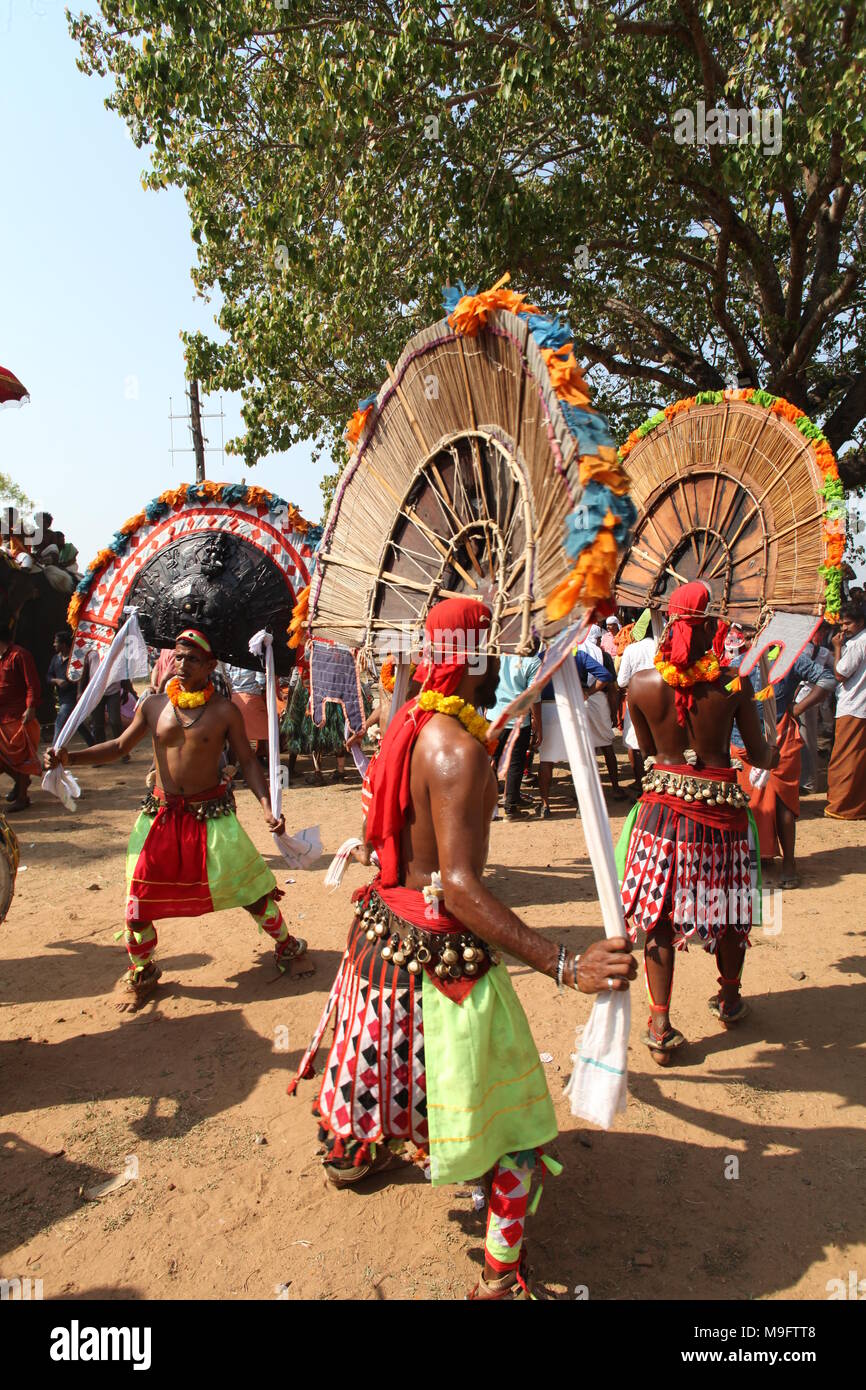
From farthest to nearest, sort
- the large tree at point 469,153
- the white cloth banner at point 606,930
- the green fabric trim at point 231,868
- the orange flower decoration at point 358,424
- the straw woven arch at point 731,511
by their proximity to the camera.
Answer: the large tree at point 469,153 → the green fabric trim at point 231,868 → the straw woven arch at point 731,511 → the orange flower decoration at point 358,424 → the white cloth banner at point 606,930

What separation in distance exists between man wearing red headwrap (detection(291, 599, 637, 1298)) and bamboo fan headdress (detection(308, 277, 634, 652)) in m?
0.28

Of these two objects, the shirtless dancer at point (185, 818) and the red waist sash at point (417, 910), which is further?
the shirtless dancer at point (185, 818)

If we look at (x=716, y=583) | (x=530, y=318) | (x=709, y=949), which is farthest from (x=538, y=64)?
(x=709, y=949)

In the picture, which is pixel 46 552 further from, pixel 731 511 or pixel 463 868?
pixel 463 868

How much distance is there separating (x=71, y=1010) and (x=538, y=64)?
23.9 ft

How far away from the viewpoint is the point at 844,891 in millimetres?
6023

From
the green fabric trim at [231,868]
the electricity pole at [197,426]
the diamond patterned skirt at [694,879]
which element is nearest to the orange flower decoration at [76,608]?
the green fabric trim at [231,868]

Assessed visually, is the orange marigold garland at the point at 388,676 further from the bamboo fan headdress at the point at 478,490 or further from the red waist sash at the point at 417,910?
the red waist sash at the point at 417,910

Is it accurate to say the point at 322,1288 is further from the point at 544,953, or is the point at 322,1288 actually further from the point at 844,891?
the point at 844,891

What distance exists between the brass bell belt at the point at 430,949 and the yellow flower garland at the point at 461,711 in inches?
21.8

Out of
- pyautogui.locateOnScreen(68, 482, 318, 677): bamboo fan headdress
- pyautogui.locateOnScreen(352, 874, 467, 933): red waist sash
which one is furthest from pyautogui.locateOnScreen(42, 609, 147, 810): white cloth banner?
pyautogui.locateOnScreen(352, 874, 467, 933): red waist sash

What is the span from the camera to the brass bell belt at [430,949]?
7.68 ft

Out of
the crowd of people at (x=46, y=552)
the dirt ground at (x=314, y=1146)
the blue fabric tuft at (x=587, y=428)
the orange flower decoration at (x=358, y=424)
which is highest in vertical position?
the crowd of people at (x=46, y=552)

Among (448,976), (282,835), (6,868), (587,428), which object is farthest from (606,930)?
(282,835)
